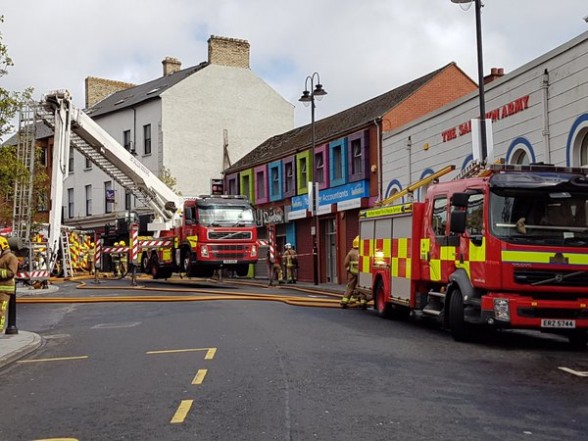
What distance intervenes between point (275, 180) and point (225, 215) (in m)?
11.5

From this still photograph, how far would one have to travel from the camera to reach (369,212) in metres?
17.3

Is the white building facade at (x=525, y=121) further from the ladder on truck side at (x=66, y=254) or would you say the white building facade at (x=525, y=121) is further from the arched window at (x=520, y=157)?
the ladder on truck side at (x=66, y=254)

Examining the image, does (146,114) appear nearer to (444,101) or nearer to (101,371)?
(444,101)

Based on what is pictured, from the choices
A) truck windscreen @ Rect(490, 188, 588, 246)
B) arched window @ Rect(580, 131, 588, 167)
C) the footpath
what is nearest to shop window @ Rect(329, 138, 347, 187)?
arched window @ Rect(580, 131, 588, 167)

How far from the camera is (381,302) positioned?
16.5 m

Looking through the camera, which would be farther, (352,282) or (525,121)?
(525,121)

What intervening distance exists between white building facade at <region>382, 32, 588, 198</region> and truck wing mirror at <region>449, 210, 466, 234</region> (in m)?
6.13

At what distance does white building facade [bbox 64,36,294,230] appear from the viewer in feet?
152

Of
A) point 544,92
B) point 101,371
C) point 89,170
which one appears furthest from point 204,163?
point 101,371

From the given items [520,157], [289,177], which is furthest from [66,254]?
[520,157]

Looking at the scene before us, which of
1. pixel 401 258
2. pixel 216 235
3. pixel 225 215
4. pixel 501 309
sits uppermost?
pixel 225 215

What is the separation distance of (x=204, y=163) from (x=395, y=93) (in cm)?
1746

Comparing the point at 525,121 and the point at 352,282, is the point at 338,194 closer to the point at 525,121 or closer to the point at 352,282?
the point at 525,121

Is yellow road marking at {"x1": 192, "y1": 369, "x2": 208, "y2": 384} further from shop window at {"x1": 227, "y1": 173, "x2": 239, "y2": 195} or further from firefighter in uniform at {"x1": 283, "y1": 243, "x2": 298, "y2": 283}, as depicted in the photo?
Result: shop window at {"x1": 227, "y1": 173, "x2": 239, "y2": 195}
